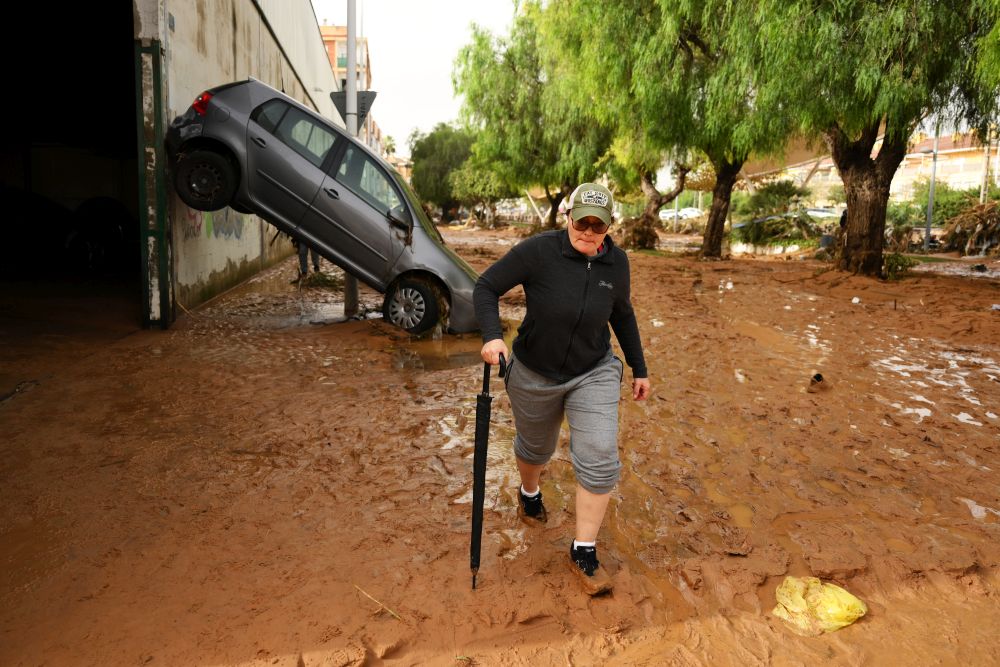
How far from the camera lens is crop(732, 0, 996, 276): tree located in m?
11.2

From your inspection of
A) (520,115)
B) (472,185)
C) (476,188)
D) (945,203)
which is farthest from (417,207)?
(472,185)

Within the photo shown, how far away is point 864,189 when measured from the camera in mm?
15047

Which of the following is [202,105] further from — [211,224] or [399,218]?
[211,224]

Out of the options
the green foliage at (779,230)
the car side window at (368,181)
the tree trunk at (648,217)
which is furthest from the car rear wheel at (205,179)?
the green foliage at (779,230)

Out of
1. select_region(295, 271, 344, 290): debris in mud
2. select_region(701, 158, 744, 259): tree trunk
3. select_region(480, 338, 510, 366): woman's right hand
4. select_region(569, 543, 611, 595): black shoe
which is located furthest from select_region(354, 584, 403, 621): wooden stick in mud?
select_region(701, 158, 744, 259): tree trunk

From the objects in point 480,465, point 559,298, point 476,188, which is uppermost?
point 476,188

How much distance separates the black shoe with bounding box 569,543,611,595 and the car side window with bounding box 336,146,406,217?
228 inches

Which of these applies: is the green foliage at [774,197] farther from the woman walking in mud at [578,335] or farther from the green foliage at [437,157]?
the woman walking in mud at [578,335]

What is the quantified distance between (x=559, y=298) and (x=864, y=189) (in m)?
14.4

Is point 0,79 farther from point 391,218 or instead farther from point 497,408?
point 497,408

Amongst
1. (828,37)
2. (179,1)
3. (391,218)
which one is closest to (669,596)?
(391,218)

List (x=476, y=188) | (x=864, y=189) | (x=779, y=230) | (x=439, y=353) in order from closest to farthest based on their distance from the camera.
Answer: (x=439, y=353)
(x=864, y=189)
(x=779, y=230)
(x=476, y=188)

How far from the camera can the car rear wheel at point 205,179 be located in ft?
26.2

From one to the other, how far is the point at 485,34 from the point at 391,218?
78.7ft
